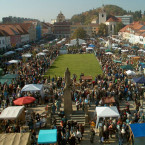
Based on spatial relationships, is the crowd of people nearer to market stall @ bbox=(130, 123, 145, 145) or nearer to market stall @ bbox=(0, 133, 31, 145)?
market stall @ bbox=(130, 123, 145, 145)

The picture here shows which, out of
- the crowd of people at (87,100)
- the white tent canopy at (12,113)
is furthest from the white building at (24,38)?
the white tent canopy at (12,113)

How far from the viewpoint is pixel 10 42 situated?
5669 centimetres

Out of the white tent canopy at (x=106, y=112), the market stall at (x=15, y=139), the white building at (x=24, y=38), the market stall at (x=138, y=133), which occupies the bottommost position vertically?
the market stall at (x=138, y=133)

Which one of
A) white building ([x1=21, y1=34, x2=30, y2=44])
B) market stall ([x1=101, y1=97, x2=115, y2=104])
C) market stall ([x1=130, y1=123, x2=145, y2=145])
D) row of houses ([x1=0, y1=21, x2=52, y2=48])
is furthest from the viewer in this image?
white building ([x1=21, y1=34, x2=30, y2=44])

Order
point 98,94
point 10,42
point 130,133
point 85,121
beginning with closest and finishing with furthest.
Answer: point 130,133 < point 85,121 < point 98,94 < point 10,42

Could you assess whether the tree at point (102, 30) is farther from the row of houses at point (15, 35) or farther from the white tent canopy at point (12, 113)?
the white tent canopy at point (12, 113)

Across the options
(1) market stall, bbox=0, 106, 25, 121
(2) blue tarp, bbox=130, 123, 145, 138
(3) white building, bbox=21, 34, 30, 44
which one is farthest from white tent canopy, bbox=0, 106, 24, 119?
(3) white building, bbox=21, 34, 30, 44

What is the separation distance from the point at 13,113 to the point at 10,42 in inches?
1805

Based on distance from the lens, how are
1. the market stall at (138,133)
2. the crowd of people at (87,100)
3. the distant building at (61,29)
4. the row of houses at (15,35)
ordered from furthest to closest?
1. the distant building at (61,29)
2. the row of houses at (15,35)
3. the crowd of people at (87,100)
4. the market stall at (138,133)

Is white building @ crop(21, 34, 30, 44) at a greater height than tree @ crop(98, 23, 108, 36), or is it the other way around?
tree @ crop(98, 23, 108, 36)

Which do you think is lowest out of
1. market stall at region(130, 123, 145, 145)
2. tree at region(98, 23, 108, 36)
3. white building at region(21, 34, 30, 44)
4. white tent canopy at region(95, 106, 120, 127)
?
market stall at region(130, 123, 145, 145)

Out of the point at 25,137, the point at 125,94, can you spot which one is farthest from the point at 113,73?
the point at 25,137

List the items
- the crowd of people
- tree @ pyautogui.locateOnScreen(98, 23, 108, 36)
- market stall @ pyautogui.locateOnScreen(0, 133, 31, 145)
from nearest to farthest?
market stall @ pyautogui.locateOnScreen(0, 133, 31, 145)
the crowd of people
tree @ pyautogui.locateOnScreen(98, 23, 108, 36)

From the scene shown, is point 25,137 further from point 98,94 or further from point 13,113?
point 98,94
